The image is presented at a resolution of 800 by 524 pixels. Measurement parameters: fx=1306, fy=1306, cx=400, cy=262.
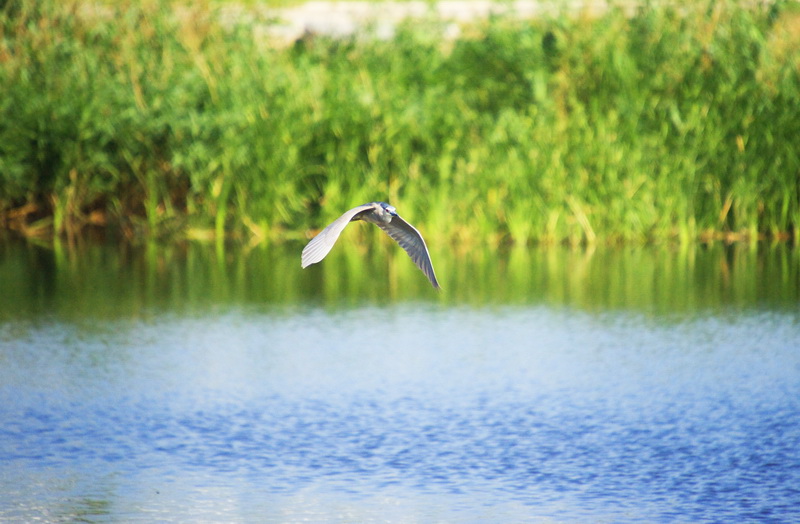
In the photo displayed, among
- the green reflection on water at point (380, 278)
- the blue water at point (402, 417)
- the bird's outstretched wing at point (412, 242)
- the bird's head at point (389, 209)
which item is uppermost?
the bird's head at point (389, 209)

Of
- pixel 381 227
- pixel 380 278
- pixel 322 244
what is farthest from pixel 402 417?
pixel 380 278

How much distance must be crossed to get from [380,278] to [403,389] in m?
4.43

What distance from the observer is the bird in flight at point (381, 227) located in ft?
16.0

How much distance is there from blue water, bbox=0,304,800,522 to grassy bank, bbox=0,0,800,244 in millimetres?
3324

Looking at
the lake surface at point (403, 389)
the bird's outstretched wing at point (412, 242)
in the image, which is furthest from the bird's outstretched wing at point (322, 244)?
the lake surface at point (403, 389)

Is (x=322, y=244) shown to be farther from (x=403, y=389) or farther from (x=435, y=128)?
(x=435, y=128)

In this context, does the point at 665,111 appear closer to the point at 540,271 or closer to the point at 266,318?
the point at 540,271

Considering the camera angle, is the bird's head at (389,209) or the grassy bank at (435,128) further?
the grassy bank at (435,128)

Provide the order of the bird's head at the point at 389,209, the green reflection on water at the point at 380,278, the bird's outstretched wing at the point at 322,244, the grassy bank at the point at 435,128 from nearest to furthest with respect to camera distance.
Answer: the bird's outstretched wing at the point at 322,244
the bird's head at the point at 389,209
the green reflection on water at the point at 380,278
the grassy bank at the point at 435,128

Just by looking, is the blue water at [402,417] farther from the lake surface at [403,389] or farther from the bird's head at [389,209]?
the bird's head at [389,209]

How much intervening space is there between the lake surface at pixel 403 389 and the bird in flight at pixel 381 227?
1013mm

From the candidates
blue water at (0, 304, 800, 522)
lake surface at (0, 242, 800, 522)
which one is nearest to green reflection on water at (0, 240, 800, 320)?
lake surface at (0, 242, 800, 522)

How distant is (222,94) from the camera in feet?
46.8

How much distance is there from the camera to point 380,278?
1218 cm
